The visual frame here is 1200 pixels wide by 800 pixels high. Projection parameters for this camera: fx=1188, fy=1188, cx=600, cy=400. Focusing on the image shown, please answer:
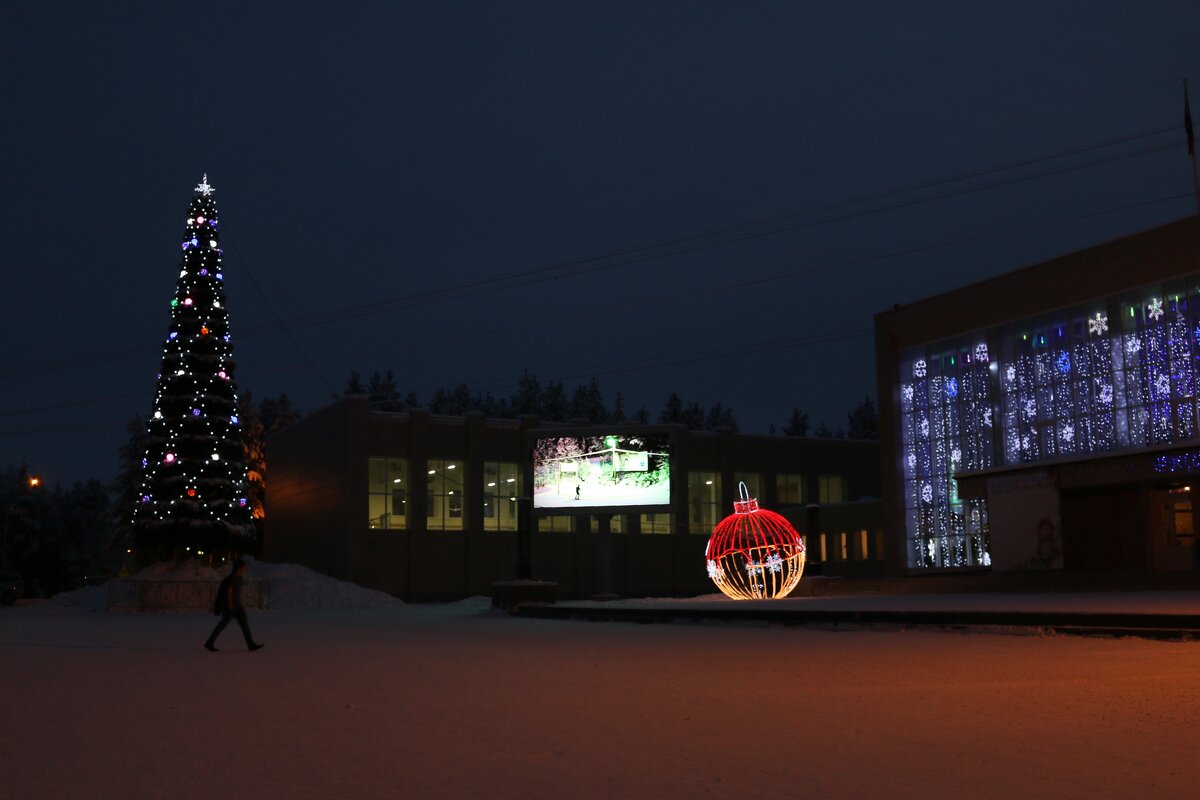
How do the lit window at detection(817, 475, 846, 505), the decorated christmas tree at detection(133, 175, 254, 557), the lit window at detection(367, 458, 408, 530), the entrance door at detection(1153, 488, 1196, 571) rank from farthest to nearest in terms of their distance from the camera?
the lit window at detection(817, 475, 846, 505) → the lit window at detection(367, 458, 408, 530) → the decorated christmas tree at detection(133, 175, 254, 557) → the entrance door at detection(1153, 488, 1196, 571)

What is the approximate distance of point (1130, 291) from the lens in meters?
41.0

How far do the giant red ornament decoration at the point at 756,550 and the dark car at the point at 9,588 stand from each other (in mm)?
32996

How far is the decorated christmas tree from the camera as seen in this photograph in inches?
1743

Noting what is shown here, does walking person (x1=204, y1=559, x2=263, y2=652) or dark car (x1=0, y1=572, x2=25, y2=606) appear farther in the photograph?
dark car (x1=0, y1=572, x2=25, y2=606)

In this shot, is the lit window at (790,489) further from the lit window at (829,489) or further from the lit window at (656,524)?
the lit window at (656,524)

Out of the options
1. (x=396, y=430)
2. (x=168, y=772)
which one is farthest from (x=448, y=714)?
(x=396, y=430)

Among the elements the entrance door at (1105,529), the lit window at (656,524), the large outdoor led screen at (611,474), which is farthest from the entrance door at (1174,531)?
the lit window at (656,524)

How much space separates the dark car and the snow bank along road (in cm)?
3876

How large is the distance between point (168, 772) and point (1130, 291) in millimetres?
39818

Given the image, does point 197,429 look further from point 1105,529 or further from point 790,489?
point 790,489

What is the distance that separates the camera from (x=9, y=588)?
176ft

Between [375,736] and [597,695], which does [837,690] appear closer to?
[597,695]

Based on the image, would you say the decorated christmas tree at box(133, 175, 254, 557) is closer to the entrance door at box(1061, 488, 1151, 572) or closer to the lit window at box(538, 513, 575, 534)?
the lit window at box(538, 513, 575, 534)

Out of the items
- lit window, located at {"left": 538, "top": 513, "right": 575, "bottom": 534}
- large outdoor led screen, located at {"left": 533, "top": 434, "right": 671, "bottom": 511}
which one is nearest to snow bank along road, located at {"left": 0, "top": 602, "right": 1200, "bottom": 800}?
large outdoor led screen, located at {"left": 533, "top": 434, "right": 671, "bottom": 511}
